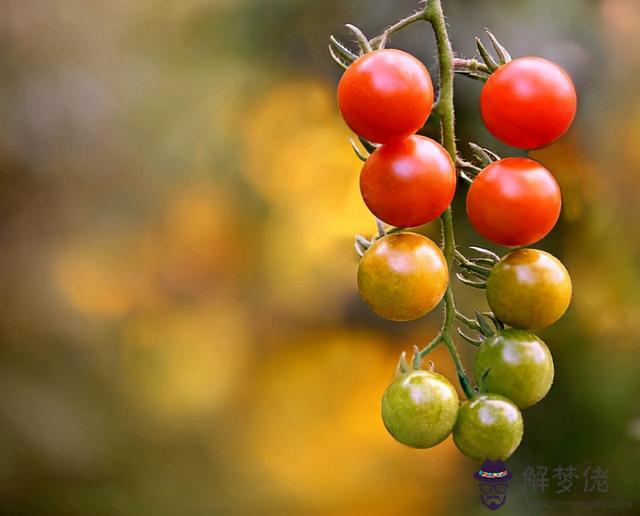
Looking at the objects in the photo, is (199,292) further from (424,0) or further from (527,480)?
(424,0)

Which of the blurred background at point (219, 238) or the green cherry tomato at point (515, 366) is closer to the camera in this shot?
the green cherry tomato at point (515, 366)

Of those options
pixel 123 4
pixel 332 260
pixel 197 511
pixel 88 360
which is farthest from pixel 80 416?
pixel 123 4

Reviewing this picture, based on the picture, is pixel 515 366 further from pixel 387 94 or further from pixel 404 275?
pixel 387 94

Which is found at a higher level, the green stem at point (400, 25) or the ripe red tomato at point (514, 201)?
the green stem at point (400, 25)

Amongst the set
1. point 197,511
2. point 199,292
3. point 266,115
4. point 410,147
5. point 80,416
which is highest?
point 410,147

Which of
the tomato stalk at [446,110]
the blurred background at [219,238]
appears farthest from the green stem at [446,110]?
the blurred background at [219,238]

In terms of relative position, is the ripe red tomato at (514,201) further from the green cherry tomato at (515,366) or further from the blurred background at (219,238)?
the blurred background at (219,238)
